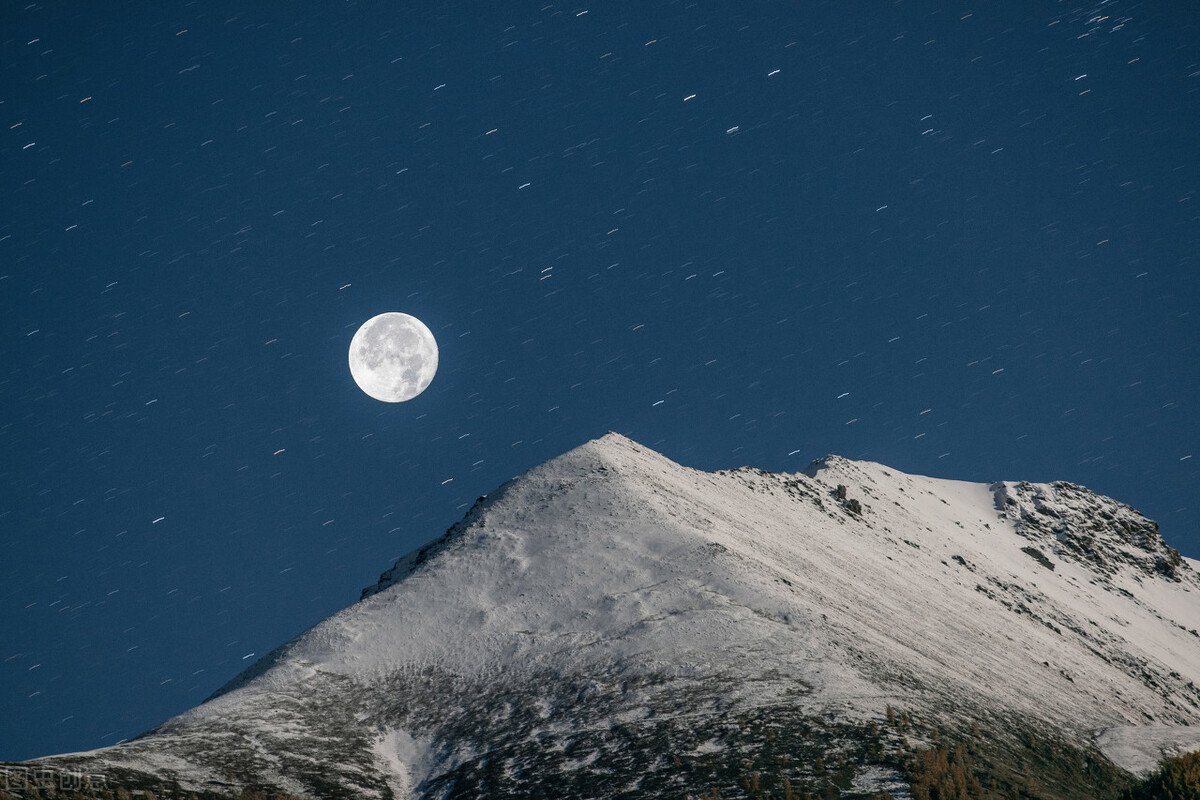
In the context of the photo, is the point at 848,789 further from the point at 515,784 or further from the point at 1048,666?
the point at 1048,666

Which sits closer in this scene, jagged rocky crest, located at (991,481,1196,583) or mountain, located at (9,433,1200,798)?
mountain, located at (9,433,1200,798)

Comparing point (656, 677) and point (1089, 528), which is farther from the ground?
point (656, 677)

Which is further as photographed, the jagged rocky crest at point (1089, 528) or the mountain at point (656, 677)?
the jagged rocky crest at point (1089, 528)

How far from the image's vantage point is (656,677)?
32.7 m

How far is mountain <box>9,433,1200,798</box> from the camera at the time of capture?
26.5m

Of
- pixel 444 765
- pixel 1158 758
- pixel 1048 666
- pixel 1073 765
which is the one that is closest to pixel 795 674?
pixel 1073 765

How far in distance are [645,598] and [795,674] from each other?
1073 centimetres

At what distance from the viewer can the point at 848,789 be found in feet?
73.3

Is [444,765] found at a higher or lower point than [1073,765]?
higher

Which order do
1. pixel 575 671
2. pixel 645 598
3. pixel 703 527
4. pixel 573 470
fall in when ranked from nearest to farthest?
pixel 575 671
pixel 645 598
pixel 703 527
pixel 573 470

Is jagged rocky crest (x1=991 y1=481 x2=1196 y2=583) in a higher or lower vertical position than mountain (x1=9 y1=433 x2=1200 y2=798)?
lower

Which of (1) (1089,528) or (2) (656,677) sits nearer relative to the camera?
(2) (656,677)

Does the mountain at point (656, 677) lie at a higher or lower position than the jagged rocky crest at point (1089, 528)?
higher

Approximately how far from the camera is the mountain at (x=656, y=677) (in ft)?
86.9
